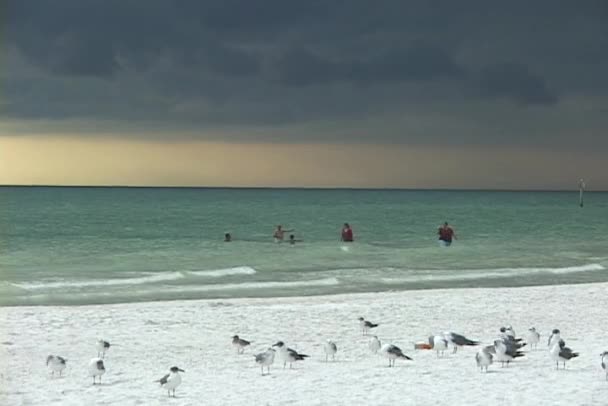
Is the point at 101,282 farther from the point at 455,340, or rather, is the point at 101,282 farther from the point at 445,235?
the point at 445,235

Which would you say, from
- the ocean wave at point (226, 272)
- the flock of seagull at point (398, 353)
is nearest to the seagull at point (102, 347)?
the flock of seagull at point (398, 353)

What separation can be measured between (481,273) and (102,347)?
1894cm

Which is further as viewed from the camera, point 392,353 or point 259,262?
point 259,262

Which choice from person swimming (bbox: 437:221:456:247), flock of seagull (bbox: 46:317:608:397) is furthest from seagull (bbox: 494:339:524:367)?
person swimming (bbox: 437:221:456:247)

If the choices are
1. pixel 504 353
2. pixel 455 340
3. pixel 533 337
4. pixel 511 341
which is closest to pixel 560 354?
pixel 504 353

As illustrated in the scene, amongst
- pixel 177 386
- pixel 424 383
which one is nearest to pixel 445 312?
pixel 424 383

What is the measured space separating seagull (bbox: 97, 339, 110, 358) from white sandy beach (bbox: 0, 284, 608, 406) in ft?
0.70

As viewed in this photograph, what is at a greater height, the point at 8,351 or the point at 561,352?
the point at 561,352

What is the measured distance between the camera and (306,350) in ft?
45.7

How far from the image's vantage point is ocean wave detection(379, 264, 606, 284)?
27.9m

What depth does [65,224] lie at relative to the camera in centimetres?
6369

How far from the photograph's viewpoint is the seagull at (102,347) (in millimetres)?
13203

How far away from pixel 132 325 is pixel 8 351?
3.18 m

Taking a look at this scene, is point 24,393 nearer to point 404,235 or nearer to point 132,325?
point 132,325
